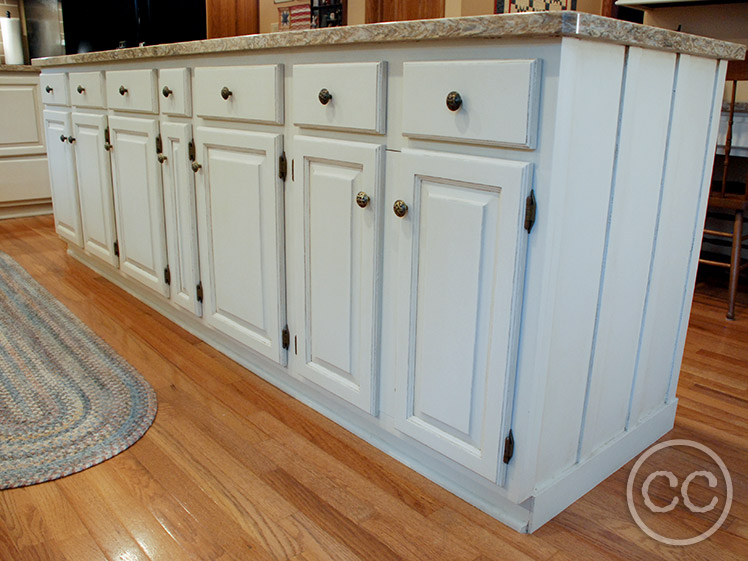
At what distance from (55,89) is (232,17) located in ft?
6.03

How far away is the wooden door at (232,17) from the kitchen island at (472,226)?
260 centimetres

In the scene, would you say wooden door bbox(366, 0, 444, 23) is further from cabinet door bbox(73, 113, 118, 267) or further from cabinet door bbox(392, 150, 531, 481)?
cabinet door bbox(392, 150, 531, 481)

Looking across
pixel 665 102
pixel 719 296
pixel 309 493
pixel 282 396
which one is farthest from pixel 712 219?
pixel 309 493

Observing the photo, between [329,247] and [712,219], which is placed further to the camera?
[712,219]

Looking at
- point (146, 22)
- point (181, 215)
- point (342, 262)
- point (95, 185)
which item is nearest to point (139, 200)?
point (181, 215)

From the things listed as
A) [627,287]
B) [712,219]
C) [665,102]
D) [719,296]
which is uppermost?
[665,102]

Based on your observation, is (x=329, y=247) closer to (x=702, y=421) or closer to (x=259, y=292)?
(x=259, y=292)

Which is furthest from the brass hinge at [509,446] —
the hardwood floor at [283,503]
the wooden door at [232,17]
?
the wooden door at [232,17]

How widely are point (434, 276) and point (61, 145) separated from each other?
7.32 ft

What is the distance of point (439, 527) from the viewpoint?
3.97 ft

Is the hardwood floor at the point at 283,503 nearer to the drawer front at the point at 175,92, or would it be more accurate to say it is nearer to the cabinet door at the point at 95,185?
the drawer front at the point at 175,92

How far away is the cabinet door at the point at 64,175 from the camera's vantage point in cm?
272

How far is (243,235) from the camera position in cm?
171

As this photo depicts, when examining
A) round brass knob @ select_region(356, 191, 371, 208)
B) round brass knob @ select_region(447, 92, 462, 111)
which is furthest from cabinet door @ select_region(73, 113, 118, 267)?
round brass knob @ select_region(447, 92, 462, 111)
